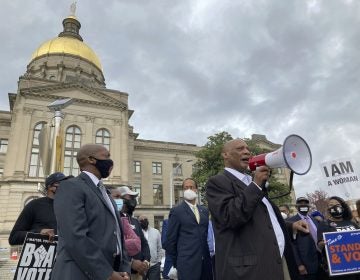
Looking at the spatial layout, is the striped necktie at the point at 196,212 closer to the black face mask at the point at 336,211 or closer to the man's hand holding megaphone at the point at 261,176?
the black face mask at the point at 336,211

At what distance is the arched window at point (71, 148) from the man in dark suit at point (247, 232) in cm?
3471

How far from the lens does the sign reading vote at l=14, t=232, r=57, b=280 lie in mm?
3803

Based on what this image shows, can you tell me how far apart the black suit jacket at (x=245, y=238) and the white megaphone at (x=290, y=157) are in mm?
317

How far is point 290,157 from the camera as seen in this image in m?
2.93

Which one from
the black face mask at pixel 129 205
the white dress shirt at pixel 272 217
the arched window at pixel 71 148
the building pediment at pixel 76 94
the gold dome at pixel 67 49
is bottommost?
the white dress shirt at pixel 272 217

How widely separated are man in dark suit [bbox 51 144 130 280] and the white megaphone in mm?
1439

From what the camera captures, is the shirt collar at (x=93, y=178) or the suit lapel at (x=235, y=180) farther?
the shirt collar at (x=93, y=178)

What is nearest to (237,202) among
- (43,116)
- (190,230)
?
(190,230)

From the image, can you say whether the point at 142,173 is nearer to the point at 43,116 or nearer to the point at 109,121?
the point at 109,121

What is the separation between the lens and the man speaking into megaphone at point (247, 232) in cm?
243

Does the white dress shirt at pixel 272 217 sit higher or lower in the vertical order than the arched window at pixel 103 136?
lower

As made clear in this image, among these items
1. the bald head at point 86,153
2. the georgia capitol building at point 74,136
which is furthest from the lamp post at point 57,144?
the georgia capitol building at point 74,136

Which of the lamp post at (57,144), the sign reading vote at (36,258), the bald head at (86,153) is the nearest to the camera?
the bald head at (86,153)

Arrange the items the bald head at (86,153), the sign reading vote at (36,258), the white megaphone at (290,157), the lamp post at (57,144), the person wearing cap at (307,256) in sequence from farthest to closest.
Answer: the lamp post at (57,144) → the person wearing cap at (307,256) → the sign reading vote at (36,258) → the bald head at (86,153) → the white megaphone at (290,157)
